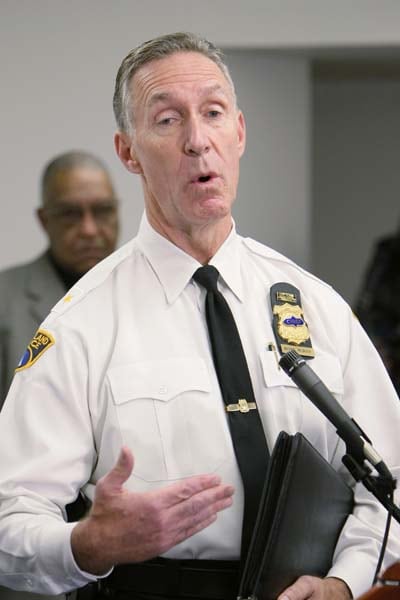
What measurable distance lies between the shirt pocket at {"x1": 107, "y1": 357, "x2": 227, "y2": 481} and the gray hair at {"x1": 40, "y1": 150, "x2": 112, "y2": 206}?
1.82 meters

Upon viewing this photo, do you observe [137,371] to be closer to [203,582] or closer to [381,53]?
[203,582]

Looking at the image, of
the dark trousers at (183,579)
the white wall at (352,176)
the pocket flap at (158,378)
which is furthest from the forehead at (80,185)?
the white wall at (352,176)

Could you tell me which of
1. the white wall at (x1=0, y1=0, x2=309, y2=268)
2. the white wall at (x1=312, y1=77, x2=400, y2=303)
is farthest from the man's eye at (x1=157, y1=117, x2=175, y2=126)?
the white wall at (x1=312, y1=77, x2=400, y2=303)

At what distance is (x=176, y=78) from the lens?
6.18 feet

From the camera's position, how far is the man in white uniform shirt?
1753mm

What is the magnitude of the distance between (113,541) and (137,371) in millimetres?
323

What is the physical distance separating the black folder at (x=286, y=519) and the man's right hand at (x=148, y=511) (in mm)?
109

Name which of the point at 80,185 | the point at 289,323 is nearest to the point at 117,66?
the point at 80,185

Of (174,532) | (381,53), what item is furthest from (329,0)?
(174,532)

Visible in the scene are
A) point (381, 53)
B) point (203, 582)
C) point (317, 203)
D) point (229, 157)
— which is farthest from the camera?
point (317, 203)

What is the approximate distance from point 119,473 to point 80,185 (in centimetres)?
203

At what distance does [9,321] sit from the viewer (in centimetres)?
306

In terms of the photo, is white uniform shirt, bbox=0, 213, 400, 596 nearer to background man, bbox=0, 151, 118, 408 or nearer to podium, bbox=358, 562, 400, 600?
podium, bbox=358, 562, 400, 600

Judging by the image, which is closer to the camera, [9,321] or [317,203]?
[9,321]
